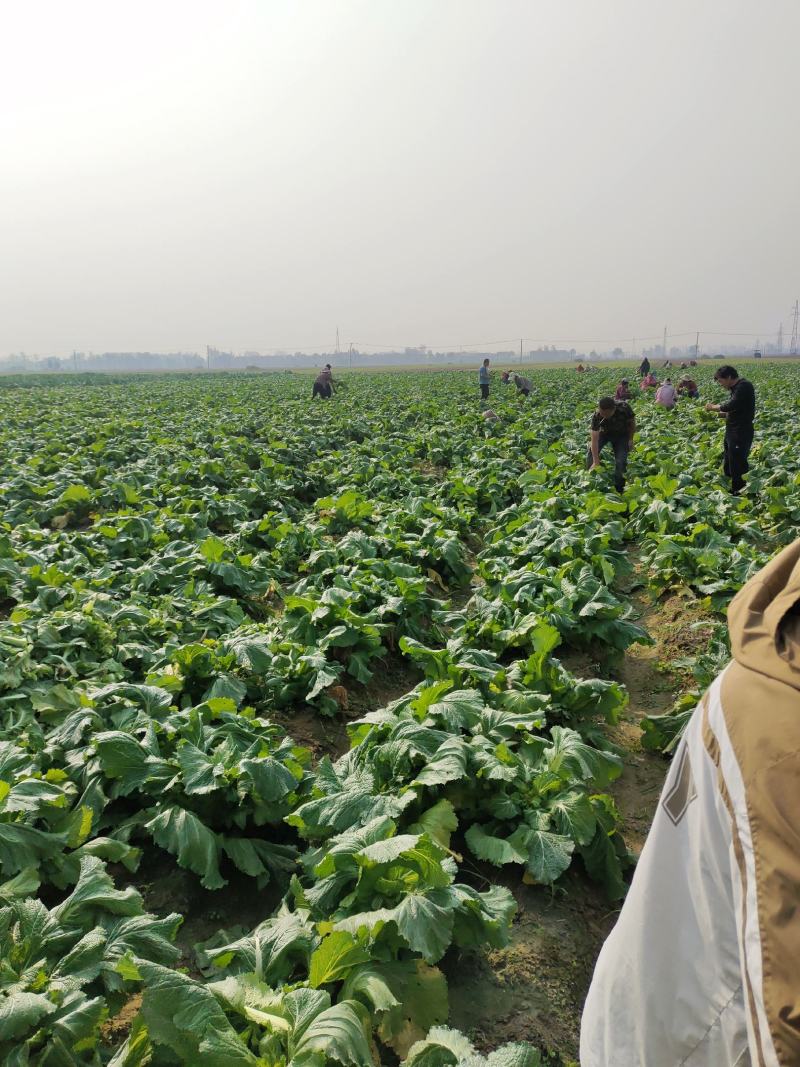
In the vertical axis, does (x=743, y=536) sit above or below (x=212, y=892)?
above

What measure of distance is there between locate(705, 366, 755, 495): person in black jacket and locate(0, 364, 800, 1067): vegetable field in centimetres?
134

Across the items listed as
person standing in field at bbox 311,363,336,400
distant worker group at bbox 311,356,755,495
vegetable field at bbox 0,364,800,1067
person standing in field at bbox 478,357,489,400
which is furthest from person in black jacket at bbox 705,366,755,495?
person standing in field at bbox 311,363,336,400

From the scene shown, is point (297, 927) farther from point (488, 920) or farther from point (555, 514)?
point (555, 514)

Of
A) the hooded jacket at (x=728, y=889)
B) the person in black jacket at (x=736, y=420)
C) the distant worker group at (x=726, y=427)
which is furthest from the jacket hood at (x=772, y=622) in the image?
the person in black jacket at (x=736, y=420)

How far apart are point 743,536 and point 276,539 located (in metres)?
5.95

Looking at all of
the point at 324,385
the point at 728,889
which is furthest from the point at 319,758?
the point at 324,385

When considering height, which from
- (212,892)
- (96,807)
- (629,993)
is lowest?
(212,892)

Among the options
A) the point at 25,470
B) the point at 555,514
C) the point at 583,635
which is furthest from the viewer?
the point at 25,470

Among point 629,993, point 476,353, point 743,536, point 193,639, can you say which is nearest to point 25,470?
point 193,639

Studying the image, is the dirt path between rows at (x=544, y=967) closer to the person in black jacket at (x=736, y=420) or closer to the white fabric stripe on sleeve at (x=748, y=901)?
the white fabric stripe on sleeve at (x=748, y=901)

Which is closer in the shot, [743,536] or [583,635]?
[583,635]

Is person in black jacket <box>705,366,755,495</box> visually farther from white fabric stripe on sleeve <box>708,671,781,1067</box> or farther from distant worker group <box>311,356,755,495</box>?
white fabric stripe on sleeve <box>708,671,781,1067</box>

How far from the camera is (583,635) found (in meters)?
5.90

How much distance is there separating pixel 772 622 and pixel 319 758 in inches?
162
